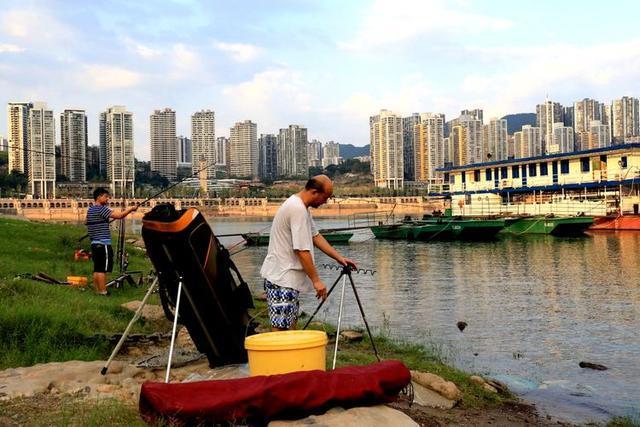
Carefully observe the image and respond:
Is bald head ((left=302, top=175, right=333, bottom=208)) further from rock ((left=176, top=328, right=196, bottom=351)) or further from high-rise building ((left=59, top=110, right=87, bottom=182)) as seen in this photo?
high-rise building ((left=59, top=110, right=87, bottom=182))

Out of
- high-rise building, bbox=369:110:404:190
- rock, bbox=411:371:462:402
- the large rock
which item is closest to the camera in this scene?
the large rock

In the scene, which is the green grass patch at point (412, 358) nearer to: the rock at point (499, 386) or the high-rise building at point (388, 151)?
the rock at point (499, 386)

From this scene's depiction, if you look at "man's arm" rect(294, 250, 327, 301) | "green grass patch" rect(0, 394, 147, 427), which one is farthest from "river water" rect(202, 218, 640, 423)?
"green grass patch" rect(0, 394, 147, 427)

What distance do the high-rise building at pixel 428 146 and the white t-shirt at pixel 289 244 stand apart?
561 feet

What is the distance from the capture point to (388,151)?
18050 cm

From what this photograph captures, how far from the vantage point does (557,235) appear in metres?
43.2

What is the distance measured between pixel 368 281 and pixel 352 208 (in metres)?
117

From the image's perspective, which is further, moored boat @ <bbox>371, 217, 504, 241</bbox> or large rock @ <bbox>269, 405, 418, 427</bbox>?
moored boat @ <bbox>371, 217, 504, 241</bbox>

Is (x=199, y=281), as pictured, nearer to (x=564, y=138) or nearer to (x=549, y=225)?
(x=549, y=225)

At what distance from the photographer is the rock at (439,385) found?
22.2 feet

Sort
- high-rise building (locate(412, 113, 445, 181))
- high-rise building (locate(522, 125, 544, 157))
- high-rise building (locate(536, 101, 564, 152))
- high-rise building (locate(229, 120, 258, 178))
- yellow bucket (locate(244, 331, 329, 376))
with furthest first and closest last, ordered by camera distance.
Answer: high-rise building (locate(229, 120, 258, 178)), high-rise building (locate(412, 113, 445, 181)), high-rise building (locate(536, 101, 564, 152)), high-rise building (locate(522, 125, 544, 157)), yellow bucket (locate(244, 331, 329, 376))

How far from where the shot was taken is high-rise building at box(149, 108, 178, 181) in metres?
129

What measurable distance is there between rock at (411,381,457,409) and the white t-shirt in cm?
158

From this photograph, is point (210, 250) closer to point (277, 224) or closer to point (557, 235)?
point (277, 224)
